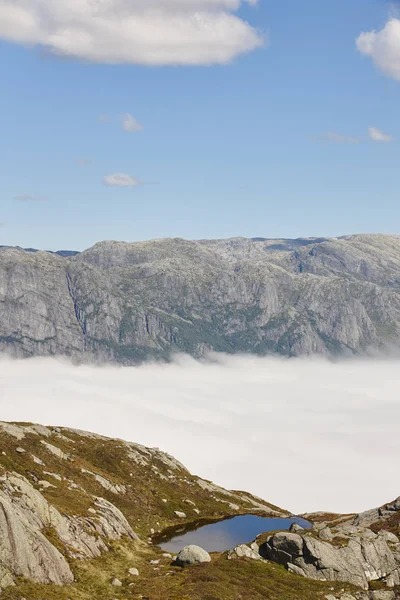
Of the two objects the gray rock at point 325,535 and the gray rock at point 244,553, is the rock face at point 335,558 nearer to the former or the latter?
the gray rock at point 244,553

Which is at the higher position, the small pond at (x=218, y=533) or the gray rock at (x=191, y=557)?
the gray rock at (x=191, y=557)

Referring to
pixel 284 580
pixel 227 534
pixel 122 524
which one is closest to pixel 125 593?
pixel 284 580

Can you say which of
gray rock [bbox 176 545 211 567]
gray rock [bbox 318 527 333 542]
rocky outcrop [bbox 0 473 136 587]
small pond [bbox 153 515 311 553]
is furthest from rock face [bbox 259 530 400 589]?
rocky outcrop [bbox 0 473 136 587]

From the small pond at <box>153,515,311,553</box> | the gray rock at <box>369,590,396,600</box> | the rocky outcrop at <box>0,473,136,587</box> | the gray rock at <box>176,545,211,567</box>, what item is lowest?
the small pond at <box>153,515,311,553</box>

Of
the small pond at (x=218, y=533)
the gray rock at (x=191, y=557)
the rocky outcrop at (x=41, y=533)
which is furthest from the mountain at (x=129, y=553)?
the small pond at (x=218, y=533)

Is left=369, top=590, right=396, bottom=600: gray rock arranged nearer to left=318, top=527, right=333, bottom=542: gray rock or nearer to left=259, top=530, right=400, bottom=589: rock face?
left=259, top=530, right=400, bottom=589: rock face
